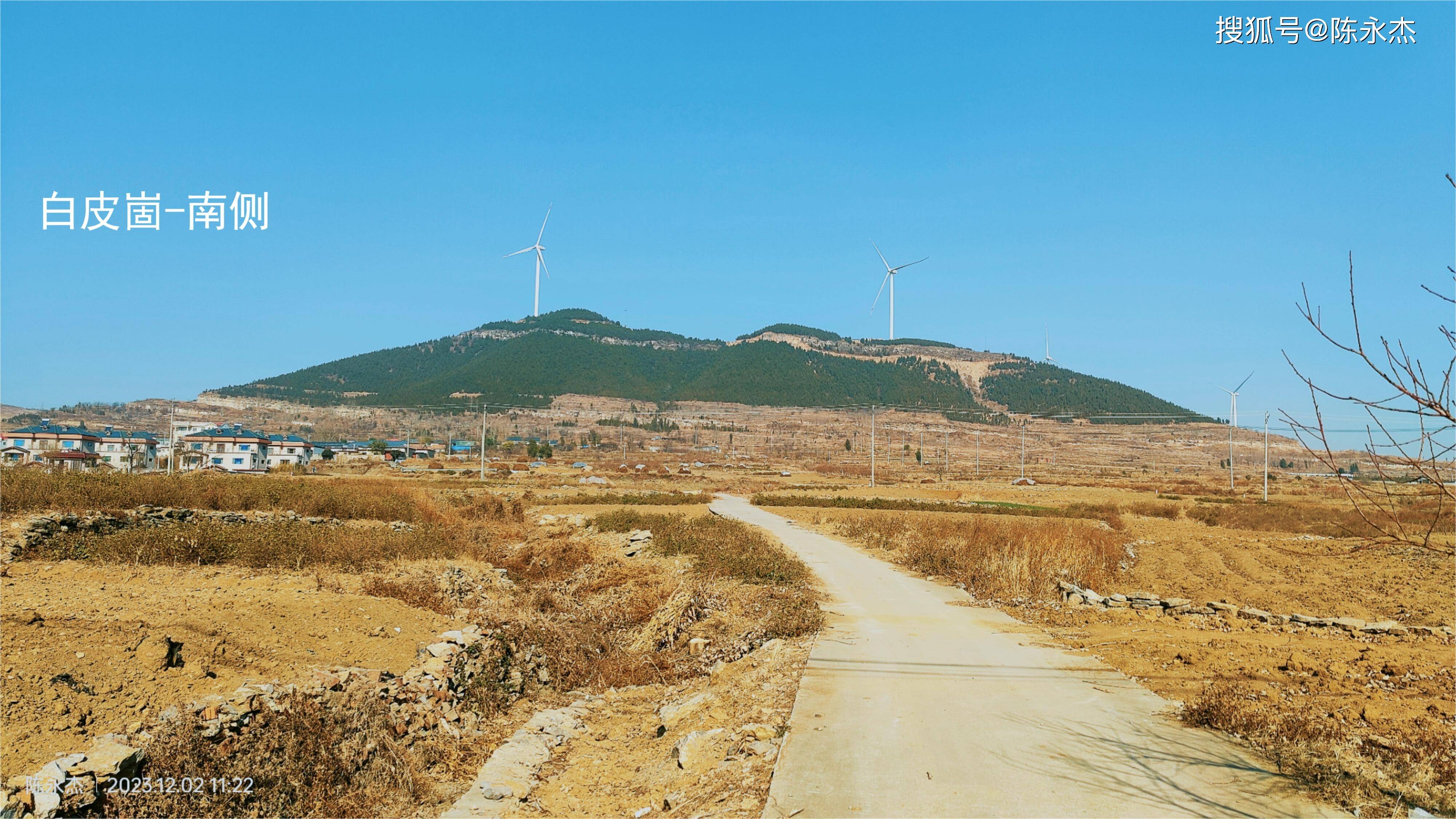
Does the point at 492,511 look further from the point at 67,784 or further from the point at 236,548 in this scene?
the point at 67,784

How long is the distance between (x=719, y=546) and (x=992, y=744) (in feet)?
42.8

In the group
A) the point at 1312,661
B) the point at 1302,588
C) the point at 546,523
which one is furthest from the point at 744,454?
the point at 1312,661

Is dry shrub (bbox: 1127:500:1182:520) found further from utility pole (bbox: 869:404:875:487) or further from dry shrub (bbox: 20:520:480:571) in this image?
dry shrub (bbox: 20:520:480:571)

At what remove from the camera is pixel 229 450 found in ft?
279

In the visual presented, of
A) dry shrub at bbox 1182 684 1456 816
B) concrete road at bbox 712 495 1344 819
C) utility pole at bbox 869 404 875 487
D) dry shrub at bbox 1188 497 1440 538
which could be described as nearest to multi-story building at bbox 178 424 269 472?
utility pole at bbox 869 404 875 487

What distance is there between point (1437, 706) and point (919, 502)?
36.8m

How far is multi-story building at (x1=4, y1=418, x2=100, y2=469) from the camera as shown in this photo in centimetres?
6450

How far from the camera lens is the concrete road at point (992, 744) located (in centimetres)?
564

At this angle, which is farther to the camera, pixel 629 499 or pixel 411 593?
pixel 629 499

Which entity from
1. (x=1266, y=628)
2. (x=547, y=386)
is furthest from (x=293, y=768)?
(x=547, y=386)

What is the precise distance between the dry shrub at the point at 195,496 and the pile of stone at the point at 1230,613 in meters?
20.5

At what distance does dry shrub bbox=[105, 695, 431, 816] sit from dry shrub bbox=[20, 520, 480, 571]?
8447 millimetres

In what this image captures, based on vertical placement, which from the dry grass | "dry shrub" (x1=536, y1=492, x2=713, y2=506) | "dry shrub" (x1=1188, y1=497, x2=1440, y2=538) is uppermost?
"dry shrub" (x1=536, y1=492, x2=713, y2=506)

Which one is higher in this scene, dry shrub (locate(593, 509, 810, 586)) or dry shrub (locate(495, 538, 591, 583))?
dry shrub (locate(593, 509, 810, 586))
